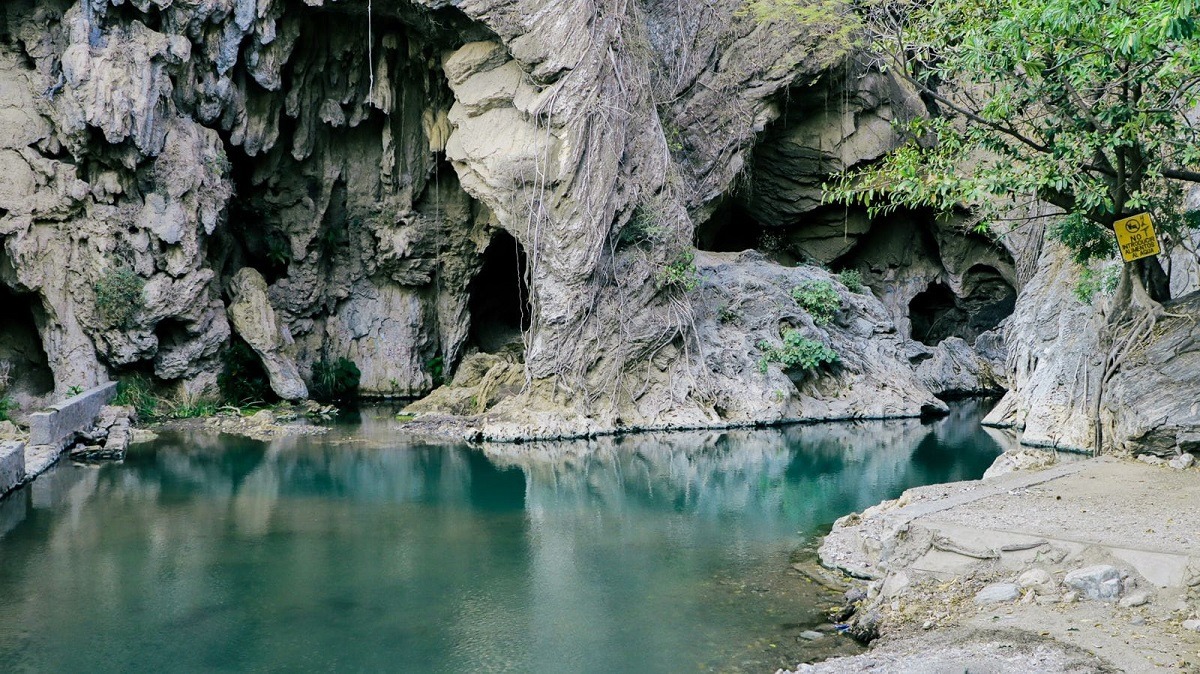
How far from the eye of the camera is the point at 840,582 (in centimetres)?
852

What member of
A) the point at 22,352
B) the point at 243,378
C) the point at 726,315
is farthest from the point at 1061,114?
the point at 22,352

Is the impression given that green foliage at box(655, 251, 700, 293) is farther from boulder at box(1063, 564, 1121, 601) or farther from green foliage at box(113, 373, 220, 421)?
boulder at box(1063, 564, 1121, 601)

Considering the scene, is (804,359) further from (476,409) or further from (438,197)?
(438,197)

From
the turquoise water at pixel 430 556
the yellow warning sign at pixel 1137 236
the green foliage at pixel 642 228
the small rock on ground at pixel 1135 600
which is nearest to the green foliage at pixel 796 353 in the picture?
the green foliage at pixel 642 228

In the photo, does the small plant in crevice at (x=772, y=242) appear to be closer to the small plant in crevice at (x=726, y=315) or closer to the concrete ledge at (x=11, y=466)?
the small plant in crevice at (x=726, y=315)

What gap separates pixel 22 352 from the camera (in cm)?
2042

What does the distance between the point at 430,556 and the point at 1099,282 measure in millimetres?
10434

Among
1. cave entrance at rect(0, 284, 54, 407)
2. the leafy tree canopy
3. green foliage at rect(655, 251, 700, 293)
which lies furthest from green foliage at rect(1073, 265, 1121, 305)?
cave entrance at rect(0, 284, 54, 407)

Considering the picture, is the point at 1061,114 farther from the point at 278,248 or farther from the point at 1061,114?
the point at 278,248

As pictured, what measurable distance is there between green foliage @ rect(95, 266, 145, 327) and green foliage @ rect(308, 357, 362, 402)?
5857 millimetres

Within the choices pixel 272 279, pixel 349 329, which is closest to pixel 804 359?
pixel 349 329

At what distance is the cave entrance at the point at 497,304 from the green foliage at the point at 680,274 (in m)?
8.08

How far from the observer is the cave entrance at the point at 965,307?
2903 centimetres

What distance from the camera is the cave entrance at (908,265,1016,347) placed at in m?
29.0
